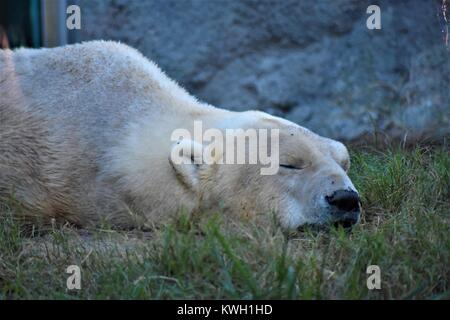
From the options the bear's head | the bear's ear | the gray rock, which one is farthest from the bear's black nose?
the gray rock

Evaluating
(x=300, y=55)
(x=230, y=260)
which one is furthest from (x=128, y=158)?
(x=300, y=55)

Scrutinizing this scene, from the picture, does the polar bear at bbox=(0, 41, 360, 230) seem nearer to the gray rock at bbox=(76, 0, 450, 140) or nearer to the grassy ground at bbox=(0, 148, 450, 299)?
the grassy ground at bbox=(0, 148, 450, 299)

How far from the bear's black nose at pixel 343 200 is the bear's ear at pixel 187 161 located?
66 cm

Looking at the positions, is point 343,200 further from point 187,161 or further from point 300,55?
point 300,55

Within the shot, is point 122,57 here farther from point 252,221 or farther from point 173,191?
point 252,221

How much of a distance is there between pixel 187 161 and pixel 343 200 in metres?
0.79

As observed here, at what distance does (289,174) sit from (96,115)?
1097mm

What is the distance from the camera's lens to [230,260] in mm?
3498

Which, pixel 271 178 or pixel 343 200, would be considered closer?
pixel 343 200

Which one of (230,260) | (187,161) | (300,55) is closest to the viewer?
(230,260)

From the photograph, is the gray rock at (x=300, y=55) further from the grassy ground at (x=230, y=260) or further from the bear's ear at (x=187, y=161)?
the bear's ear at (x=187, y=161)

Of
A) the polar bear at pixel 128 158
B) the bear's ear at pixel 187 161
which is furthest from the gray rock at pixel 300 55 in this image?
the bear's ear at pixel 187 161

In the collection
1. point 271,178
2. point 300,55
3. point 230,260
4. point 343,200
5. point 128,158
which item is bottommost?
point 230,260
